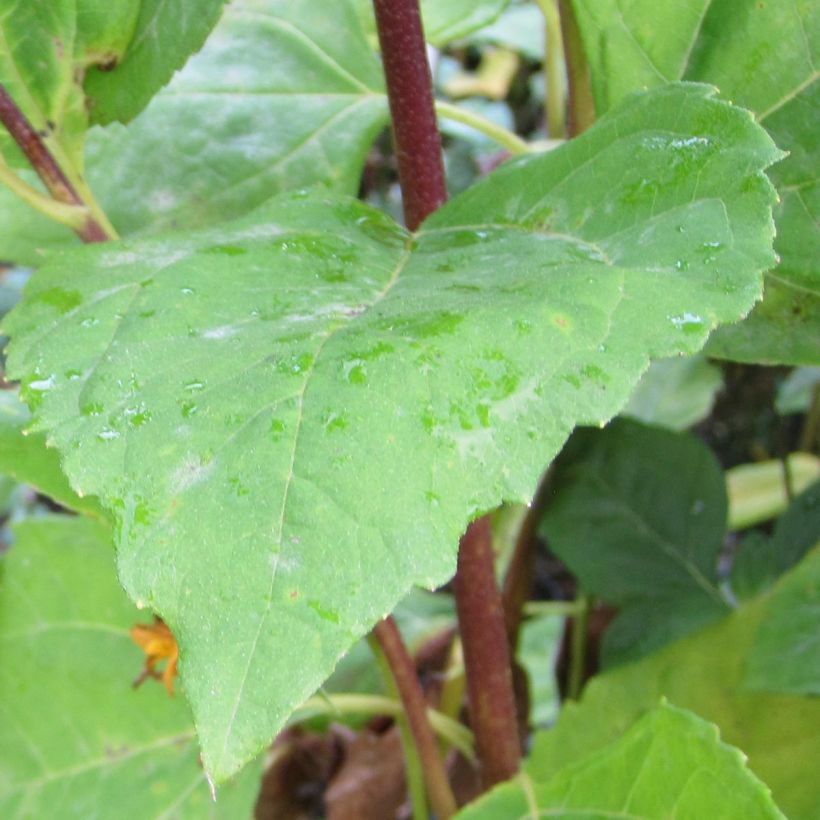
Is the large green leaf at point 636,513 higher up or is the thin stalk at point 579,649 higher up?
the large green leaf at point 636,513

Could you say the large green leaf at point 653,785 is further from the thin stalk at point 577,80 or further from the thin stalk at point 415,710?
the thin stalk at point 577,80

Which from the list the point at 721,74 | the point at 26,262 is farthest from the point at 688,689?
the point at 26,262

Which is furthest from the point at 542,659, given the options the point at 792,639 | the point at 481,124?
the point at 481,124

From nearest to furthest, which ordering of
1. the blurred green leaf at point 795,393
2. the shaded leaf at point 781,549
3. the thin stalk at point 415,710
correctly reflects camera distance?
the thin stalk at point 415,710 < the shaded leaf at point 781,549 < the blurred green leaf at point 795,393

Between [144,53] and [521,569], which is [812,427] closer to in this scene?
[521,569]

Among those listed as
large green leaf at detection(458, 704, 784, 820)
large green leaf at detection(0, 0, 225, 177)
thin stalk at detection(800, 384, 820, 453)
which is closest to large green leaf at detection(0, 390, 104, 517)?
large green leaf at detection(0, 0, 225, 177)

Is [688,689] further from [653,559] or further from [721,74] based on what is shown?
[721,74]

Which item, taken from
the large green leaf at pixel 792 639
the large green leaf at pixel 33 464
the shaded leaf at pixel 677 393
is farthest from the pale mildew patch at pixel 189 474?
the shaded leaf at pixel 677 393
